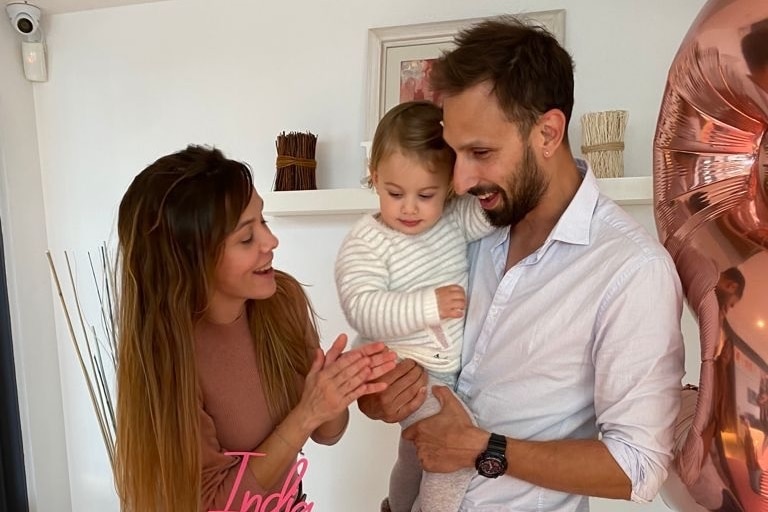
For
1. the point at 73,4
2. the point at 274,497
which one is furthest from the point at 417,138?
the point at 73,4

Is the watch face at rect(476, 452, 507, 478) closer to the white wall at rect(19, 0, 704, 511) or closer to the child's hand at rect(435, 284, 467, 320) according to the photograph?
the child's hand at rect(435, 284, 467, 320)

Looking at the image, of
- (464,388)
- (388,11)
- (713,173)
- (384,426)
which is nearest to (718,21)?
(713,173)

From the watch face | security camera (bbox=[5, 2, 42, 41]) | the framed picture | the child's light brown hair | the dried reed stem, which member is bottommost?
the dried reed stem

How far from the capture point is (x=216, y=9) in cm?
231

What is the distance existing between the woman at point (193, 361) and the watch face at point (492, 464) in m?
0.24

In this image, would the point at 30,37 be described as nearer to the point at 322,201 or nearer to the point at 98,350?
the point at 98,350

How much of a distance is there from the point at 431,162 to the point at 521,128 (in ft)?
0.60

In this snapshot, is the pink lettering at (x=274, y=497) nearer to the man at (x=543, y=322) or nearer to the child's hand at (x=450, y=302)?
the man at (x=543, y=322)

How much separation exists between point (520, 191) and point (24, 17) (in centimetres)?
219

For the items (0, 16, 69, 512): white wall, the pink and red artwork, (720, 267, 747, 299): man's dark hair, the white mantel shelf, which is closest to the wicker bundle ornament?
the white mantel shelf

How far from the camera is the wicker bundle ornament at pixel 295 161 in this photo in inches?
82.2

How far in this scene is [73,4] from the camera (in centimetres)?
239

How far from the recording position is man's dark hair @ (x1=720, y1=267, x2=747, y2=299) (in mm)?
904

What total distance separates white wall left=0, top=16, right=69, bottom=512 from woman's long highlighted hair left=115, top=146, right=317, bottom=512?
156 centimetres
